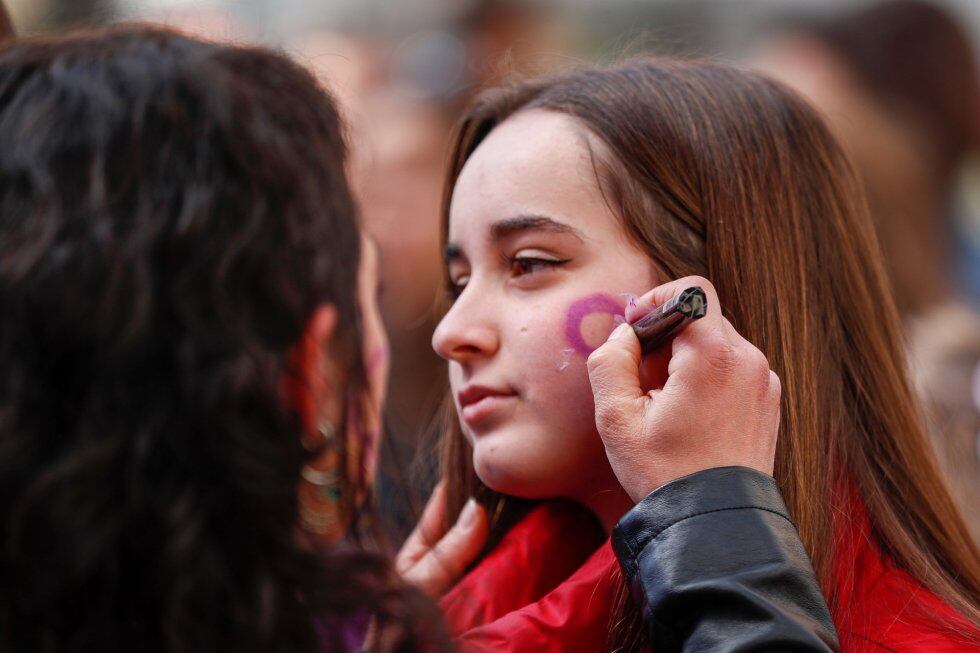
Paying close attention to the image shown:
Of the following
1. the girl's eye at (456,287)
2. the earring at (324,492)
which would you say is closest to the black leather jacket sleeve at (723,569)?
the earring at (324,492)

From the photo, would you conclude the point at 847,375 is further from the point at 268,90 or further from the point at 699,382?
the point at 268,90

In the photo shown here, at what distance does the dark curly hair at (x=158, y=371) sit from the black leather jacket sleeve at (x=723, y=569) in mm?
327

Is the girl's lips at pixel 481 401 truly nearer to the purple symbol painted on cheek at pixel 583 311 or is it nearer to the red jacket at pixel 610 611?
the purple symbol painted on cheek at pixel 583 311

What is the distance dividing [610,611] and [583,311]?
0.44 metres

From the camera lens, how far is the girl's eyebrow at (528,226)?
1592 millimetres

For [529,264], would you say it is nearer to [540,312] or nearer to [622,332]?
[540,312]

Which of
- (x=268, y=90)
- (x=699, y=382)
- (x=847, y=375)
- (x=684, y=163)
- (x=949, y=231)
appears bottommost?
(x=949, y=231)

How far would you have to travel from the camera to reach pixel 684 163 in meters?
1.63

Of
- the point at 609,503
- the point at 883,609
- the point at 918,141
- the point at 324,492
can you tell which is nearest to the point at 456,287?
the point at 609,503

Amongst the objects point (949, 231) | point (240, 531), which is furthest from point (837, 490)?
point (949, 231)

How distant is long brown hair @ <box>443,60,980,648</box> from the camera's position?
157 cm

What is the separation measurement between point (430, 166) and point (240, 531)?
92.3 inches

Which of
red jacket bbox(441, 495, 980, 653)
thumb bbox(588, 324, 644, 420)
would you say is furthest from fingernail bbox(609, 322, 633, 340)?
red jacket bbox(441, 495, 980, 653)

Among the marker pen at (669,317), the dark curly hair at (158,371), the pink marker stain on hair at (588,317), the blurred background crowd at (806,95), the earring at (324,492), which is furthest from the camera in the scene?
the blurred background crowd at (806,95)
